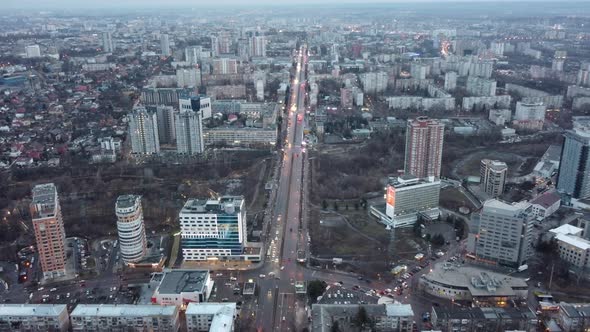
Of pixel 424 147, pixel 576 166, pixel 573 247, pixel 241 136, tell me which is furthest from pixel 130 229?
pixel 576 166

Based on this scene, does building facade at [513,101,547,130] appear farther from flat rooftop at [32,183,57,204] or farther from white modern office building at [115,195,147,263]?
flat rooftop at [32,183,57,204]

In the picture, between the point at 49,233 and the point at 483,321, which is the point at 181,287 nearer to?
the point at 49,233

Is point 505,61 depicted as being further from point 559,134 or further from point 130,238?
point 130,238

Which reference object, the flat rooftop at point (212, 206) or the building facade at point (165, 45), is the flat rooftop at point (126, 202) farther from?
the building facade at point (165, 45)

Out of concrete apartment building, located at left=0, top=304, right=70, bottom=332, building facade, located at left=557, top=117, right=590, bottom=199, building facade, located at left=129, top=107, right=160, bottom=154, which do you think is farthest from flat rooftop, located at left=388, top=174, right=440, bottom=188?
building facade, located at left=129, top=107, right=160, bottom=154

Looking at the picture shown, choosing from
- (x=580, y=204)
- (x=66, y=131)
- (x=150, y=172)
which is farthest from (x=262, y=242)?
(x=66, y=131)

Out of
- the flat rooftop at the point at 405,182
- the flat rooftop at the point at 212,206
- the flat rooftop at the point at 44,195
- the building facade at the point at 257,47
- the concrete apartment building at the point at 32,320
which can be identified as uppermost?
the building facade at the point at 257,47

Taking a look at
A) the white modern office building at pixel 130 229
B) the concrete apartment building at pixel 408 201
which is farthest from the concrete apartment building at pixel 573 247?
the white modern office building at pixel 130 229
